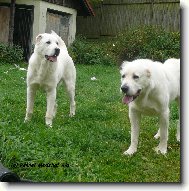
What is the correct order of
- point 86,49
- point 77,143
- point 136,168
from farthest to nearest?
point 86,49 → point 77,143 → point 136,168

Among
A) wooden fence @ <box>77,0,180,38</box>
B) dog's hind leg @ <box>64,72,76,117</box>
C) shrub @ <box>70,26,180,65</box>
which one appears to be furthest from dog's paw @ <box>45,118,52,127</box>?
wooden fence @ <box>77,0,180,38</box>

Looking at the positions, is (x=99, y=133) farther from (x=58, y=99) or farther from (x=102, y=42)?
(x=58, y=99)

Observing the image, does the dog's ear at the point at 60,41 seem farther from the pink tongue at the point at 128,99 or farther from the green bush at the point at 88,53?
the pink tongue at the point at 128,99

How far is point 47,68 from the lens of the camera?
5652 millimetres

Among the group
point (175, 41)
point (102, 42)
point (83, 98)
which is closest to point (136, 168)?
point (175, 41)

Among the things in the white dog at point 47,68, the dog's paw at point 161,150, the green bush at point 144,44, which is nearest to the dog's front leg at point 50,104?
the white dog at point 47,68

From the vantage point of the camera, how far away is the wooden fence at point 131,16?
4.91 m

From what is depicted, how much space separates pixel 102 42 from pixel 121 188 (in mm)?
1808

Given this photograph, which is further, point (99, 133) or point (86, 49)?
point (86, 49)

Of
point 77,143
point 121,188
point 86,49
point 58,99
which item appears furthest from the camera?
point 58,99

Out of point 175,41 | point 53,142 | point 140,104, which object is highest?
A: point 175,41

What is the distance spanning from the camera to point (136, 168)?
14.9 ft

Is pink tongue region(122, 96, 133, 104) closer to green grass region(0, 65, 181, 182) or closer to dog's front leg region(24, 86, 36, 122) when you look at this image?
green grass region(0, 65, 181, 182)

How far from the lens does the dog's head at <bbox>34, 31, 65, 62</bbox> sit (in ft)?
18.0
